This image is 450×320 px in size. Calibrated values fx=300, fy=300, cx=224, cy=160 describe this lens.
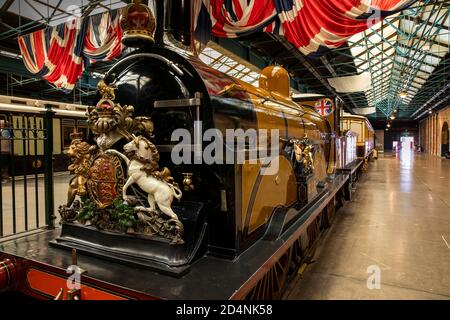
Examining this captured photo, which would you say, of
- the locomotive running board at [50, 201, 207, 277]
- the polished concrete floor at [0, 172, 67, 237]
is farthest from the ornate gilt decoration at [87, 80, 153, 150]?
the polished concrete floor at [0, 172, 67, 237]

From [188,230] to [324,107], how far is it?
5078mm

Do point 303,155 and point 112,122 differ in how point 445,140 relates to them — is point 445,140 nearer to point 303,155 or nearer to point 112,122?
point 303,155

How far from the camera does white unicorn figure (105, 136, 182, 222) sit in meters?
1.86

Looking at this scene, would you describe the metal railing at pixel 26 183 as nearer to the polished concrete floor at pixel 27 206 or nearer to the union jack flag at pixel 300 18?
the polished concrete floor at pixel 27 206

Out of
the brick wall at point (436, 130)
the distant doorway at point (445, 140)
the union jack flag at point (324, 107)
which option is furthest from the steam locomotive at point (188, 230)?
the distant doorway at point (445, 140)

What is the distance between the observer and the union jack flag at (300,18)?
150 inches

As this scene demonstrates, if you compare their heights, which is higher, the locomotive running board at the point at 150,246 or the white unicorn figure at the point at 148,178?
the white unicorn figure at the point at 148,178

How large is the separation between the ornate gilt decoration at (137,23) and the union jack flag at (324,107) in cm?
467

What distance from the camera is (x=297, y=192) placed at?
3305 mm

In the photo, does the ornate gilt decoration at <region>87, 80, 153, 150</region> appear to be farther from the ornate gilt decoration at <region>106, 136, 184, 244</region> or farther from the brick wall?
the brick wall

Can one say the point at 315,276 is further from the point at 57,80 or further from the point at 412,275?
the point at 57,80

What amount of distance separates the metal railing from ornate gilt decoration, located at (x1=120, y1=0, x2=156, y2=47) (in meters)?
1.44

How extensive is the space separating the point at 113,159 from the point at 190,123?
1.94 ft

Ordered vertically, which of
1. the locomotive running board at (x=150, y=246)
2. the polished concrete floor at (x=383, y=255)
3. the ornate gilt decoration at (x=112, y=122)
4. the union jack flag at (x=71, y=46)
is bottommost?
the polished concrete floor at (x=383, y=255)
